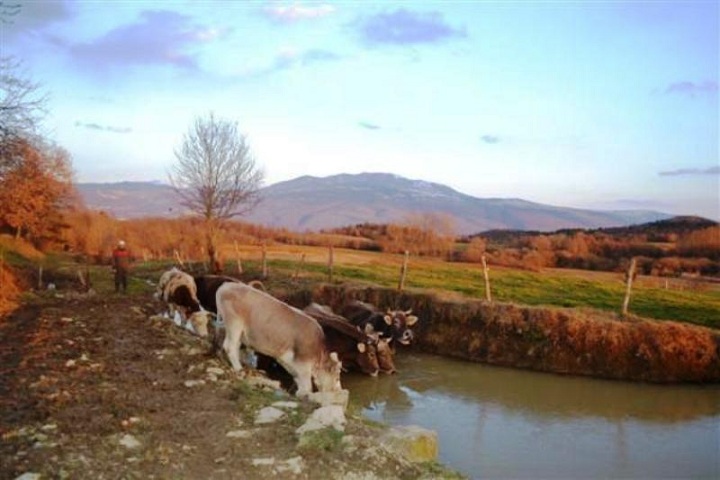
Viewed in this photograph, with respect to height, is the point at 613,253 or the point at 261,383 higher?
the point at 613,253

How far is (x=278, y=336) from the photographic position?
11.1m

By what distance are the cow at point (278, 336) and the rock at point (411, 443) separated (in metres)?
2.81

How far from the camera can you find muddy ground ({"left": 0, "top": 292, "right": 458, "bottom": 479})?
6.22m

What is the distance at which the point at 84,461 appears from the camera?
610cm

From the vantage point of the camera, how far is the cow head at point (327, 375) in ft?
36.3

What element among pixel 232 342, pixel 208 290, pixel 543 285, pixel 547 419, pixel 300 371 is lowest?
pixel 547 419

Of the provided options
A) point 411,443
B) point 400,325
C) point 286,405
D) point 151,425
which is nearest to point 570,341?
point 400,325

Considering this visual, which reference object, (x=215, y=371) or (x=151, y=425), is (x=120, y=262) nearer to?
(x=215, y=371)

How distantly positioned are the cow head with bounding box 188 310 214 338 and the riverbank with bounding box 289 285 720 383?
842 centimetres

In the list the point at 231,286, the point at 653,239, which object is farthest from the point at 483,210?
the point at 231,286

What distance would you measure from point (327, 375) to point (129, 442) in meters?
4.79

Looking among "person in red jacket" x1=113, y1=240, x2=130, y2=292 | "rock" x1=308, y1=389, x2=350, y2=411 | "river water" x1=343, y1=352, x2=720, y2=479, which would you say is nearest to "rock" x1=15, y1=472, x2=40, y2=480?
"rock" x1=308, y1=389, x2=350, y2=411

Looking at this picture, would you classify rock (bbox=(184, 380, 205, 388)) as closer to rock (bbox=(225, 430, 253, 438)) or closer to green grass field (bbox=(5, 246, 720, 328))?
rock (bbox=(225, 430, 253, 438))

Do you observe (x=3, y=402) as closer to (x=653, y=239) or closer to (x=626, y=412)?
(x=626, y=412)
